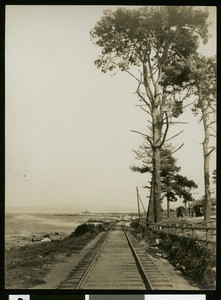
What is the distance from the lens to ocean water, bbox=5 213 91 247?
2.60 meters

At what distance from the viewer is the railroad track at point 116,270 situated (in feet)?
8.41

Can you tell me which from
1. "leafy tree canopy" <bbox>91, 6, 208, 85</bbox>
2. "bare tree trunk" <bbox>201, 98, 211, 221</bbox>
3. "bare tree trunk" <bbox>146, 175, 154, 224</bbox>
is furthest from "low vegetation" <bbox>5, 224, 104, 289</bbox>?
"leafy tree canopy" <bbox>91, 6, 208, 85</bbox>

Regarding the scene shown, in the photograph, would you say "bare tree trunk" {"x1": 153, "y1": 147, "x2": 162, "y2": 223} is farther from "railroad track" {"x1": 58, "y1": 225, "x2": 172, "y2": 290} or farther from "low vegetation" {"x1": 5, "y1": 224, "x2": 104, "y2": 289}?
"low vegetation" {"x1": 5, "y1": 224, "x2": 104, "y2": 289}

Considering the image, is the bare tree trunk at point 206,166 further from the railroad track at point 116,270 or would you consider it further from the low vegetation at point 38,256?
the low vegetation at point 38,256

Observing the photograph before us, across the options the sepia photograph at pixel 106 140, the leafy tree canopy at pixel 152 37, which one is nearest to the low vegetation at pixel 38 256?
the sepia photograph at pixel 106 140

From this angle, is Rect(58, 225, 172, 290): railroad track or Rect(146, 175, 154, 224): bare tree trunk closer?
Rect(58, 225, 172, 290): railroad track

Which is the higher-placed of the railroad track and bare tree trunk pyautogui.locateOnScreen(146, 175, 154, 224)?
bare tree trunk pyautogui.locateOnScreen(146, 175, 154, 224)

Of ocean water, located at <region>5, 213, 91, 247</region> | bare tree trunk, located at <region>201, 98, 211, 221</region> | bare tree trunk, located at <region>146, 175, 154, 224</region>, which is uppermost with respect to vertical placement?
bare tree trunk, located at <region>201, 98, 211, 221</region>

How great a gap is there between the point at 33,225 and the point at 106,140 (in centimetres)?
54

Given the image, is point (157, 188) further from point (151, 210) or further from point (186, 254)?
point (186, 254)

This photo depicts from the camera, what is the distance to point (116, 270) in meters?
2.59

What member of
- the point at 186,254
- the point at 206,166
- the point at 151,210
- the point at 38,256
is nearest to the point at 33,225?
the point at 38,256

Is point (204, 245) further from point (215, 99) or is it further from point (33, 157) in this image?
point (33, 157)
